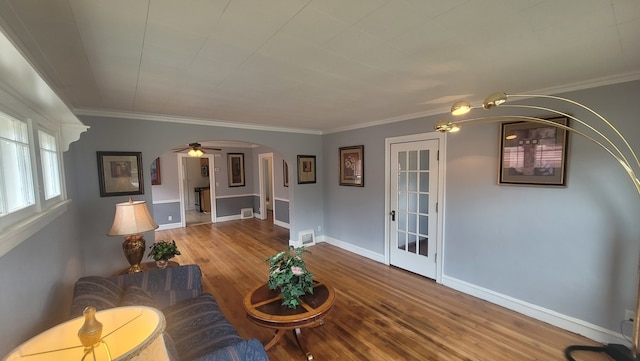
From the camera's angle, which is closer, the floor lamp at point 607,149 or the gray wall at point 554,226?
the floor lamp at point 607,149

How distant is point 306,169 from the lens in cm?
518

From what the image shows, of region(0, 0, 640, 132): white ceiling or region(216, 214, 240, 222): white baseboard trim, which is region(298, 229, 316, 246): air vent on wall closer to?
region(0, 0, 640, 132): white ceiling

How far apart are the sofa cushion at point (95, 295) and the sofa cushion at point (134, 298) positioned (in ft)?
0.16

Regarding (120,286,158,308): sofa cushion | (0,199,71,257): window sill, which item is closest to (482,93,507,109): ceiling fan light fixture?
(0,199,71,257): window sill

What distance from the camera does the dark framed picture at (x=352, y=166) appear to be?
15.0ft

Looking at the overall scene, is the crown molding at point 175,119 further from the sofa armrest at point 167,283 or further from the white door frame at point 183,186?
the white door frame at point 183,186

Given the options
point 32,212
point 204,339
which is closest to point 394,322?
point 204,339

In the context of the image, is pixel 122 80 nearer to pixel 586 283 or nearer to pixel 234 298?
pixel 234 298

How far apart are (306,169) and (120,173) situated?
298cm

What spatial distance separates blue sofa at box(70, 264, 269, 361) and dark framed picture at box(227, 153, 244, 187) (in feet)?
18.4

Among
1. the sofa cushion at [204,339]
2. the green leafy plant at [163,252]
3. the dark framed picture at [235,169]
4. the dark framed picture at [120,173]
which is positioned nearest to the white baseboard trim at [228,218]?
the dark framed picture at [235,169]

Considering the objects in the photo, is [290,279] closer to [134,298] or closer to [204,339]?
[204,339]

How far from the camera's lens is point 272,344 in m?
2.25

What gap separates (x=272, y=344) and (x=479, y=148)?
3068mm
